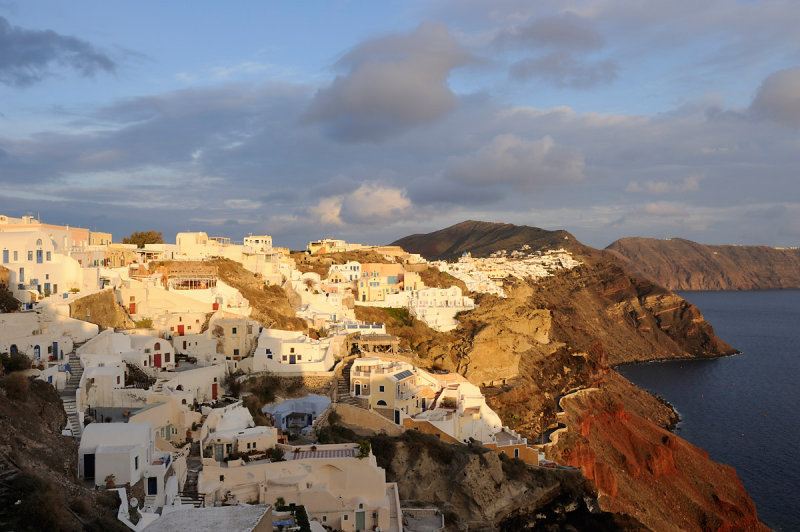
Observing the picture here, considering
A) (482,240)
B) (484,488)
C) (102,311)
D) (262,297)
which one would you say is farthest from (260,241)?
(482,240)

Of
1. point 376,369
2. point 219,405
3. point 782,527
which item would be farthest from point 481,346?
point 219,405

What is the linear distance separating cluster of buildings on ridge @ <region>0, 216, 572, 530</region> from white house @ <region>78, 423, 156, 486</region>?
4 centimetres

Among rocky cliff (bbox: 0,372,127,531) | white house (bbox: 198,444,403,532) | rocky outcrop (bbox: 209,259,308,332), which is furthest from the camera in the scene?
rocky outcrop (bbox: 209,259,308,332)

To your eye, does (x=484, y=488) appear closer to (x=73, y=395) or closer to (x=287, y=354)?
(x=287, y=354)

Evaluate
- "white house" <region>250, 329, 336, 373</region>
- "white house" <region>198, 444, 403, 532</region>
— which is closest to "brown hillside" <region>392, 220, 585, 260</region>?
"white house" <region>250, 329, 336, 373</region>

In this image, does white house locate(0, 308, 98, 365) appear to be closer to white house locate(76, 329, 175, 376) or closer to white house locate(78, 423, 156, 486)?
white house locate(76, 329, 175, 376)

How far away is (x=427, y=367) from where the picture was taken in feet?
139

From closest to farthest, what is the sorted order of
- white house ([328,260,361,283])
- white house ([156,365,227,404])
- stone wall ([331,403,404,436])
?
white house ([156,365,227,404]) < stone wall ([331,403,404,436]) < white house ([328,260,361,283])

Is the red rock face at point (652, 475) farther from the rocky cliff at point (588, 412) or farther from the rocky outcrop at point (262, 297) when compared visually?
the rocky outcrop at point (262, 297)

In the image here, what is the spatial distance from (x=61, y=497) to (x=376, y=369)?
824 inches

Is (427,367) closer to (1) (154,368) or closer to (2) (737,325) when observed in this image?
(1) (154,368)

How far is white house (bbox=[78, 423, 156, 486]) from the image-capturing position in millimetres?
16016

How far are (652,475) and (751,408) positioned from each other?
24.5 meters

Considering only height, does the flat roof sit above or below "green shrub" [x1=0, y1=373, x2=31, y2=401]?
below
